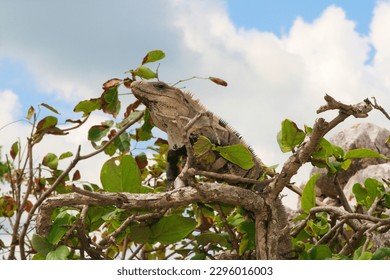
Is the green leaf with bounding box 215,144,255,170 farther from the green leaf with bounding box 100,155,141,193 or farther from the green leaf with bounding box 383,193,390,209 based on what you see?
the green leaf with bounding box 383,193,390,209

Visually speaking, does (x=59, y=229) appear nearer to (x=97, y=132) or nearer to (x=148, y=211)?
(x=148, y=211)

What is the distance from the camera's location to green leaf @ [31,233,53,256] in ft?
6.44

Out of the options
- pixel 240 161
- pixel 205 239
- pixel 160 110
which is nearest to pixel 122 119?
pixel 160 110

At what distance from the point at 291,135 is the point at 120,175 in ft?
2.26

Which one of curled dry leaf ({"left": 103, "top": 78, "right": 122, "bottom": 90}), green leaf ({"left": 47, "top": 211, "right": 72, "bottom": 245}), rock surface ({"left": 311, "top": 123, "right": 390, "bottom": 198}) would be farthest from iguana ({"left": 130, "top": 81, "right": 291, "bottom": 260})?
rock surface ({"left": 311, "top": 123, "right": 390, "bottom": 198})

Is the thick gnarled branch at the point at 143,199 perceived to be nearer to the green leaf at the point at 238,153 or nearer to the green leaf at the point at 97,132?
the green leaf at the point at 238,153

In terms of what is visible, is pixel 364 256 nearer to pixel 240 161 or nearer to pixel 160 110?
pixel 240 161

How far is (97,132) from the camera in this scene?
3.17 m

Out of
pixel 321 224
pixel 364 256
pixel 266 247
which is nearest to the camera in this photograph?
pixel 364 256

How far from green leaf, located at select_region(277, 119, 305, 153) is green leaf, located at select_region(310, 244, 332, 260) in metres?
0.41

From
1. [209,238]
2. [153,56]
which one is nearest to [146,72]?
[153,56]

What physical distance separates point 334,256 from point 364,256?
15.6 inches

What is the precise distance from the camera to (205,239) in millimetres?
2395

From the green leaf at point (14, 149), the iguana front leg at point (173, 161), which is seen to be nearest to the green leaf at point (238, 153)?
the iguana front leg at point (173, 161)
